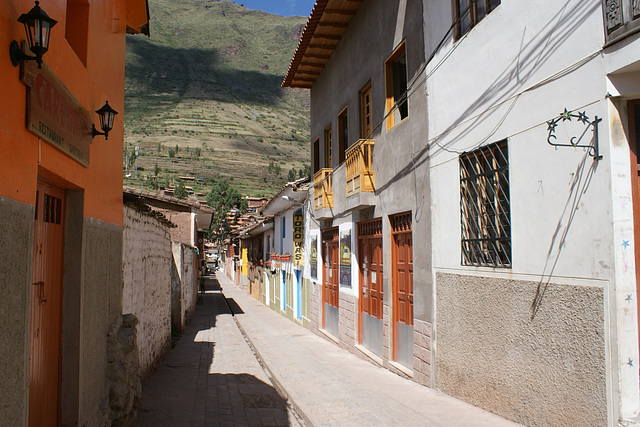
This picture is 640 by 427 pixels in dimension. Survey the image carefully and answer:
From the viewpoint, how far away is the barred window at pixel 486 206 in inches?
233

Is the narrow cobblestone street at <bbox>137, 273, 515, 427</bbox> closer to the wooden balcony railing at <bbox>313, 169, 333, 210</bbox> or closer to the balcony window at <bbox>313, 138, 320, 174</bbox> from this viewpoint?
the wooden balcony railing at <bbox>313, 169, 333, 210</bbox>

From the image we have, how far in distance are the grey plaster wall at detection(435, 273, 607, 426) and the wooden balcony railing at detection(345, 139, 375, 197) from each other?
3.36m

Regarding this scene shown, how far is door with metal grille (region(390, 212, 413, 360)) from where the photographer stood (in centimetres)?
850

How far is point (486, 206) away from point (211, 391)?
206 inches

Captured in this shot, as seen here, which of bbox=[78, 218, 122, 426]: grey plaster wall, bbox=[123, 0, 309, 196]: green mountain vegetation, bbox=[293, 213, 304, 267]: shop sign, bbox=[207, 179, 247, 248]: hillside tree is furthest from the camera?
bbox=[123, 0, 309, 196]: green mountain vegetation

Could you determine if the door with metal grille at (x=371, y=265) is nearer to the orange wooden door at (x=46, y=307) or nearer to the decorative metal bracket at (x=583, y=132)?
the decorative metal bracket at (x=583, y=132)

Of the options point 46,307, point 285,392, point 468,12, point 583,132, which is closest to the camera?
point 46,307

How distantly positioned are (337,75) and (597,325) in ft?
31.8

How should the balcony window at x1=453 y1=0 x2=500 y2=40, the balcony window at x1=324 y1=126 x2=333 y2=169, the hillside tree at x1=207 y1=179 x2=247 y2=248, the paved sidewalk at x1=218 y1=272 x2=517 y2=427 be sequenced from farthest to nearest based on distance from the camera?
the hillside tree at x1=207 y1=179 x2=247 y2=248 < the balcony window at x1=324 y1=126 x2=333 y2=169 < the balcony window at x1=453 y1=0 x2=500 y2=40 < the paved sidewalk at x1=218 y1=272 x2=517 y2=427

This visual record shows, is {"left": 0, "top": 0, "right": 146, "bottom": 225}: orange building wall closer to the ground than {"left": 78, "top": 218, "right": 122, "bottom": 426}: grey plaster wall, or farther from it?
farther from it

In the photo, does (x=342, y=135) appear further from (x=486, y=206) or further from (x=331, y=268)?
(x=486, y=206)

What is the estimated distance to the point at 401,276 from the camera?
887 centimetres

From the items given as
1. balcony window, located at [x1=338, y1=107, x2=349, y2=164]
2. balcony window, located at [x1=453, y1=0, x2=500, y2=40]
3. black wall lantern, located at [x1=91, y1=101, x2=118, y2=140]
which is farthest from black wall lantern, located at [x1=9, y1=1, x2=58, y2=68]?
balcony window, located at [x1=338, y1=107, x2=349, y2=164]

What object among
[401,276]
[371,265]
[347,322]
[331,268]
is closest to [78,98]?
[401,276]
